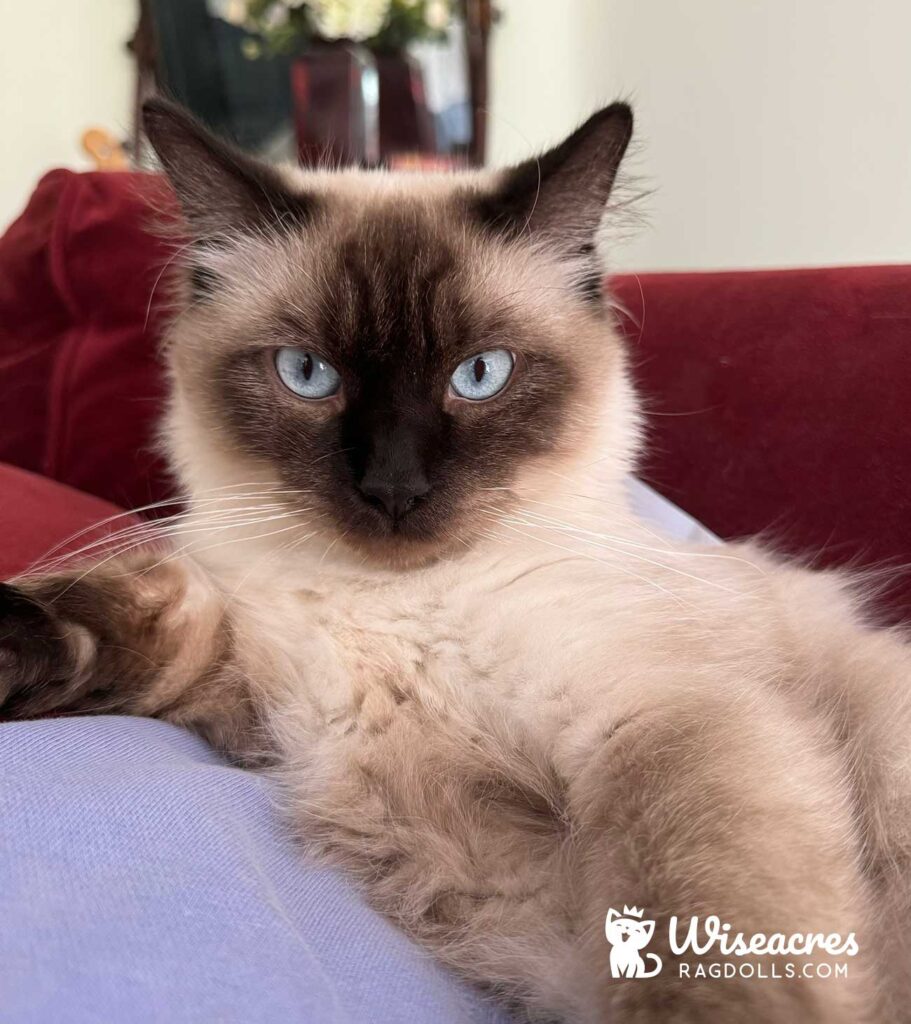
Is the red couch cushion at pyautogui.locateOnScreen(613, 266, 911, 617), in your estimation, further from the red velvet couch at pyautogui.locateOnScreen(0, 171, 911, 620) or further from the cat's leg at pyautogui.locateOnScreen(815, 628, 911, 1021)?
the cat's leg at pyautogui.locateOnScreen(815, 628, 911, 1021)

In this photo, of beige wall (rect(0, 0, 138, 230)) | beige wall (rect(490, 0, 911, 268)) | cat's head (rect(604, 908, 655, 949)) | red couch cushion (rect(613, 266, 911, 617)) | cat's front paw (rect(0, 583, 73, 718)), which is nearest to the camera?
cat's head (rect(604, 908, 655, 949))

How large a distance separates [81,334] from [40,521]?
610mm

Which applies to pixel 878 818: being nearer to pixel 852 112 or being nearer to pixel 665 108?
pixel 852 112

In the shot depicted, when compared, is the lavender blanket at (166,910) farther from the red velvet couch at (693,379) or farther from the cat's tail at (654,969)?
the red velvet couch at (693,379)

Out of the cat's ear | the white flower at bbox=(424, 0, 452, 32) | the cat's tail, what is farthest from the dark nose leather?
the white flower at bbox=(424, 0, 452, 32)

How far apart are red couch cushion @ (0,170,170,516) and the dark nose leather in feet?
2.77

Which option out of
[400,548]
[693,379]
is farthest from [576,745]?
[693,379]

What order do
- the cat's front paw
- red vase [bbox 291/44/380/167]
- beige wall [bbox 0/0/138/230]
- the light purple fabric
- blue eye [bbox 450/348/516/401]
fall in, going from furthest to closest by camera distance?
red vase [bbox 291/44/380/167] → beige wall [bbox 0/0/138/230] → blue eye [bbox 450/348/516/401] → the cat's front paw → the light purple fabric

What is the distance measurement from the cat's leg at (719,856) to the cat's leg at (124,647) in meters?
0.50

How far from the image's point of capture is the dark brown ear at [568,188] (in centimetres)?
122

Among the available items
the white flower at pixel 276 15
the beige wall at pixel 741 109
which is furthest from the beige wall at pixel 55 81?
the beige wall at pixel 741 109

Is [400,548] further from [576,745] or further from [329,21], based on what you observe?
[329,21]

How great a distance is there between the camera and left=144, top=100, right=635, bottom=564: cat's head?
1.12 meters

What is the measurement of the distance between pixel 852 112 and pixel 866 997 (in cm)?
267
